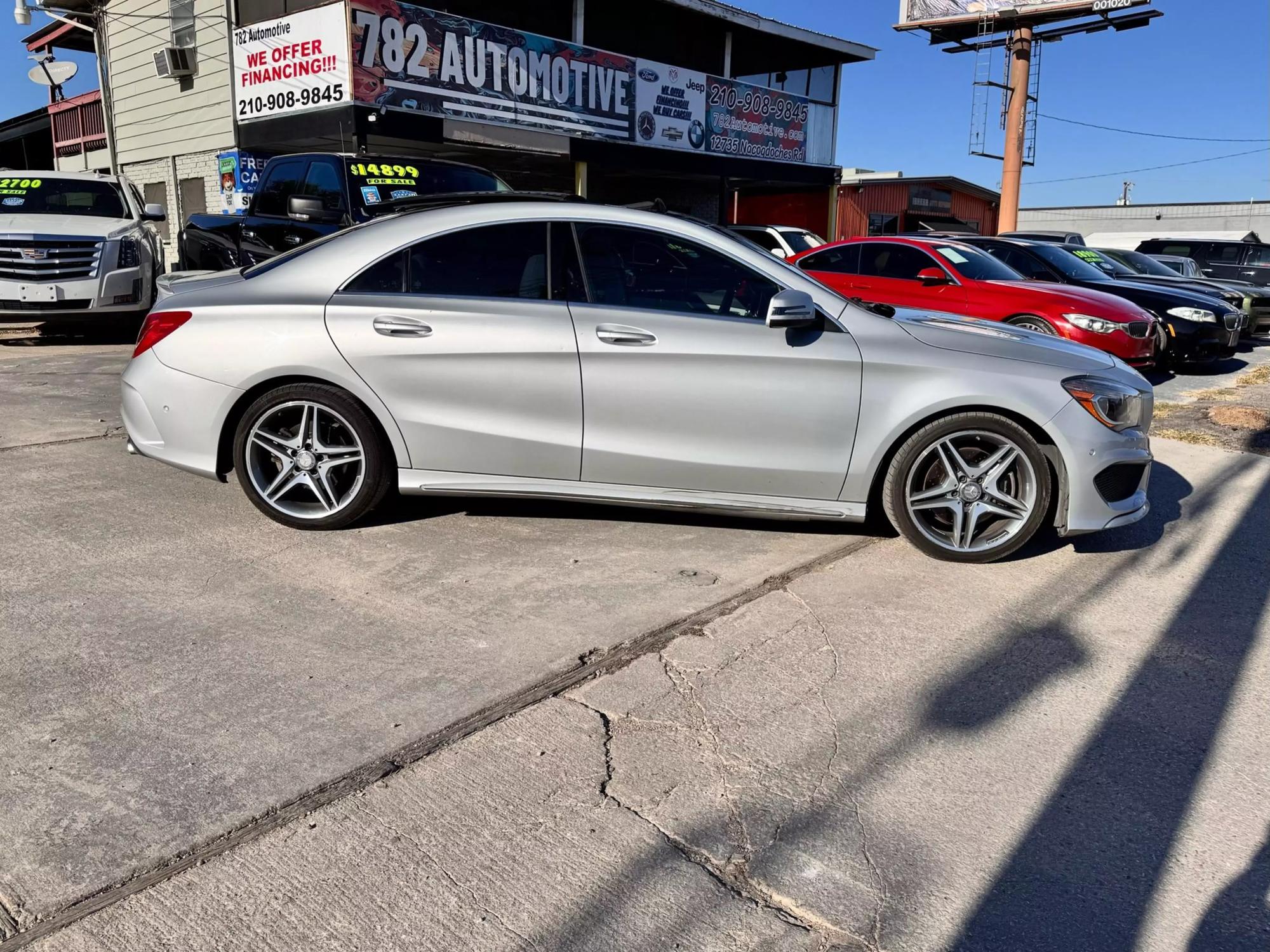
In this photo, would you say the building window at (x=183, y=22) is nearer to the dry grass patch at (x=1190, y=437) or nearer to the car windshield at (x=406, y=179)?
the car windshield at (x=406, y=179)

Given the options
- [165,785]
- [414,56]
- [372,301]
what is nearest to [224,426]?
[372,301]

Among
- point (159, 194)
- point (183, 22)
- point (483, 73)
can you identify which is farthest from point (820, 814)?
point (159, 194)

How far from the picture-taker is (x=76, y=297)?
9.99 metres

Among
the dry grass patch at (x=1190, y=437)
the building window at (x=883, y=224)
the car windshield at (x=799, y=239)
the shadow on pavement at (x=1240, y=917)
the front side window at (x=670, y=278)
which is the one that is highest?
the building window at (x=883, y=224)

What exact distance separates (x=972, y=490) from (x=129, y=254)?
9.59 m

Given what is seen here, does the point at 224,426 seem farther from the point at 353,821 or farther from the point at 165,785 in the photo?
the point at 353,821

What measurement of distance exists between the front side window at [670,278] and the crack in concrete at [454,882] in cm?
260

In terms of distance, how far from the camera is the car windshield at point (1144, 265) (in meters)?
14.9

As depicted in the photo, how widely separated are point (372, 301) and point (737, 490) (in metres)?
1.88

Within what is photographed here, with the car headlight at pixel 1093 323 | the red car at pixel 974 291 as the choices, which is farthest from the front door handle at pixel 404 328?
the car headlight at pixel 1093 323

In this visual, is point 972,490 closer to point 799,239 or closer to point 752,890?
point 752,890

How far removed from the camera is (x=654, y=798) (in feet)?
8.49

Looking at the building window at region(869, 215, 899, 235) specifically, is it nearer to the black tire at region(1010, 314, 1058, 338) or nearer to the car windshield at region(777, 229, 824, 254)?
the car windshield at region(777, 229, 824, 254)

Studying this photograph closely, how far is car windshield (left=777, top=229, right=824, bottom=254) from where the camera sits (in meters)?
15.1
